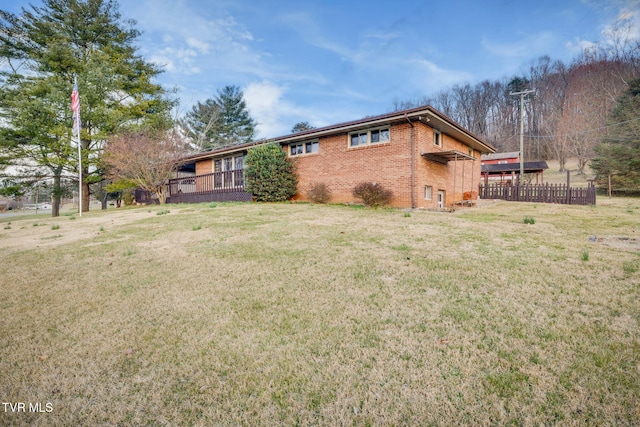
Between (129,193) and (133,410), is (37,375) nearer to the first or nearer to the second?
(133,410)

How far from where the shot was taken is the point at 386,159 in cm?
1224

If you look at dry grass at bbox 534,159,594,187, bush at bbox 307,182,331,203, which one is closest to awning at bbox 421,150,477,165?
bush at bbox 307,182,331,203

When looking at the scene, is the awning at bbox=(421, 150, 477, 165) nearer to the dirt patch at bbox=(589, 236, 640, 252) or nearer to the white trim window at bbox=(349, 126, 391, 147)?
the white trim window at bbox=(349, 126, 391, 147)

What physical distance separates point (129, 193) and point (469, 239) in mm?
23644

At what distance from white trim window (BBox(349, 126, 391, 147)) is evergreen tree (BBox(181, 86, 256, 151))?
1218 inches

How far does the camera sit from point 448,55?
23281 millimetres

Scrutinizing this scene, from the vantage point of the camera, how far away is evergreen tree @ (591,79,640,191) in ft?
72.1

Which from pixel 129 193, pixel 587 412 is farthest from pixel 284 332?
pixel 129 193

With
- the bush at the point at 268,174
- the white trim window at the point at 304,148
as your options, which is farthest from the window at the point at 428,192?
the bush at the point at 268,174

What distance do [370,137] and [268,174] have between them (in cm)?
530

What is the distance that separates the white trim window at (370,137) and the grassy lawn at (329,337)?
329 inches

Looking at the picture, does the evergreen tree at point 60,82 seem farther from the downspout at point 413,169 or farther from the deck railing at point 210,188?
the downspout at point 413,169

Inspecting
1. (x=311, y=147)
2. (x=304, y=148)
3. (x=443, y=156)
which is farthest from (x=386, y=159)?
(x=304, y=148)

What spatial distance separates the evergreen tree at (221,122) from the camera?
39.8 m
